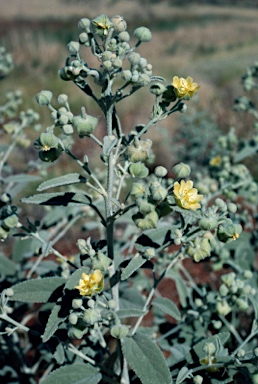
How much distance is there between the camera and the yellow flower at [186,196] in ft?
4.83

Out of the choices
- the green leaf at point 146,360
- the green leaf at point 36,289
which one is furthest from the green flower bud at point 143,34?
the green leaf at point 146,360

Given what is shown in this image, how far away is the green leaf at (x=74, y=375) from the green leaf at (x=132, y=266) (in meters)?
0.39

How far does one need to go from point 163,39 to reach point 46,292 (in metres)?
18.6

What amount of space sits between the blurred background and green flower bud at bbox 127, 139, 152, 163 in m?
7.48

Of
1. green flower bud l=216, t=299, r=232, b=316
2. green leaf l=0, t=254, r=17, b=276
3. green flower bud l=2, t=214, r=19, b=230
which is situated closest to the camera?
green flower bud l=2, t=214, r=19, b=230

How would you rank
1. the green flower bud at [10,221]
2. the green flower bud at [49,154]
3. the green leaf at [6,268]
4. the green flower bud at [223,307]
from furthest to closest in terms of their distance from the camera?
1. the green leaf at [6,268]
2. the green flower bud at [223,307]
3. the green flower bud at [10,221]
4. the green flower bud at [49,154]

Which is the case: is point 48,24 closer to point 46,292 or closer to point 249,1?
point 249,1

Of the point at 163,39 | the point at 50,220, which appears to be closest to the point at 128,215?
the point at 50,220

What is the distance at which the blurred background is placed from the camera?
11.3 m

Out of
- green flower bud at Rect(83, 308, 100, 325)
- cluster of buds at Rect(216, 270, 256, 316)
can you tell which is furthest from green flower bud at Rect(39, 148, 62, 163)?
cluster of buds at Rect(216, 270, 256, 316)

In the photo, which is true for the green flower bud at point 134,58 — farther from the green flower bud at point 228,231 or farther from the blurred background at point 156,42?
the blurred background at point 156,42

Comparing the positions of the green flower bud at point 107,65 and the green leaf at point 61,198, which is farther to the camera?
the green leaf at point 61,198

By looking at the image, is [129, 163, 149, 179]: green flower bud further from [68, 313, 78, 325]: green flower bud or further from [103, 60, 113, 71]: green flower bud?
[68, 313, 78, 325]: green flower bud

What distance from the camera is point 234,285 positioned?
202 centimetres
